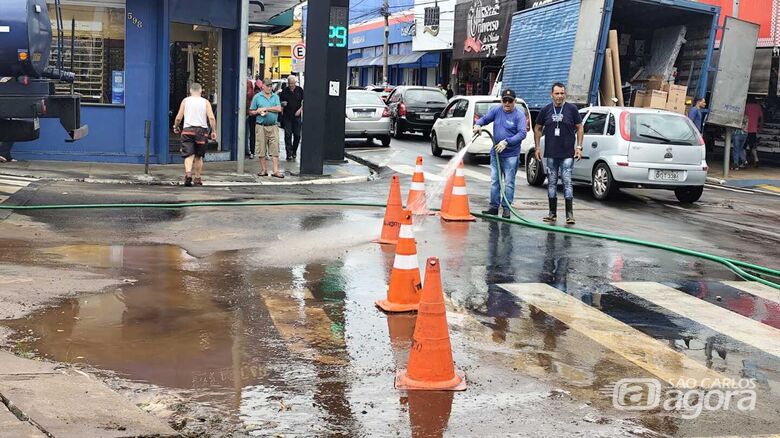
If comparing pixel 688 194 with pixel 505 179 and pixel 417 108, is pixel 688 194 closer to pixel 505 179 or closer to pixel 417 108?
pixel 505 179

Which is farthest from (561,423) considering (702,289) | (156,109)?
(156,109)

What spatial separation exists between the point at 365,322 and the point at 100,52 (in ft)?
43.0

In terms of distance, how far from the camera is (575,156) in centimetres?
1230

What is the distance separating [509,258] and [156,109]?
10793 millimetres

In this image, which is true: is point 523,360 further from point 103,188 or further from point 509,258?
point 103,188

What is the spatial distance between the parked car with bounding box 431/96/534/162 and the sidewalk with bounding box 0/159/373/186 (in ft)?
12.2

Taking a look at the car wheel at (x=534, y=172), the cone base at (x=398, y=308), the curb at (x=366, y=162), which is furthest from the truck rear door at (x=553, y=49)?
the cone base at (x=398, y=308)

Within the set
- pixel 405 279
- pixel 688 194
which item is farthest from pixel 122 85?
pixel 405 279

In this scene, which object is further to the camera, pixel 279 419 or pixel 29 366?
pixel 29 366

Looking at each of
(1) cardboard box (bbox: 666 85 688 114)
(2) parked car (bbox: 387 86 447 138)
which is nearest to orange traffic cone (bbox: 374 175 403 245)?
(1) cardboard box (bbox: 666 85 688 114)

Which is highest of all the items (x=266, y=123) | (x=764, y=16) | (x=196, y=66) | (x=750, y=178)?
(x=764, y=16)

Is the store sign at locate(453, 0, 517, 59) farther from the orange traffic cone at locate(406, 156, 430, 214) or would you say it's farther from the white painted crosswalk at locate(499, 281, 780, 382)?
the white painted crosswalk at locate(499, 281, 780, 382)

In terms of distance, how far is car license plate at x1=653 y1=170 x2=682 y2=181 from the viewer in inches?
601

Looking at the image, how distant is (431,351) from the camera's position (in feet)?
18.2
